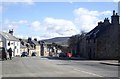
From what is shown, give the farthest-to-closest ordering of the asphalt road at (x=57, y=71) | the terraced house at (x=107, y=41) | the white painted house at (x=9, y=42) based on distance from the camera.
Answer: the white painted house at (x=9, y=42) → the terraced house at (x=107, y=41) → the asphalt road at (x=57, y=71)

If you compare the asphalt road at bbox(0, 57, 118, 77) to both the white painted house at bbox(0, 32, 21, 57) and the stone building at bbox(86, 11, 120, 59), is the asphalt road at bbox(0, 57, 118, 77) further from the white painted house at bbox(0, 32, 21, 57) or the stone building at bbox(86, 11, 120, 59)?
the white painted house at bbox(0, 32, 21, 57)

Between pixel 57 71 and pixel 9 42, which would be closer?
pixel 57 71

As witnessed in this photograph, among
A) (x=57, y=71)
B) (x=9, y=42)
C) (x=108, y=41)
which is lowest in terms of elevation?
(x=57, y=71)

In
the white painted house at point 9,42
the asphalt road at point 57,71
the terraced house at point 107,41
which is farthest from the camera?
the white painted house at point 9,42

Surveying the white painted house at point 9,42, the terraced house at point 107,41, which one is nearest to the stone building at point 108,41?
the terraced house at point 107,41

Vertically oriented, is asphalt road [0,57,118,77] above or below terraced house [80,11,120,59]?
below

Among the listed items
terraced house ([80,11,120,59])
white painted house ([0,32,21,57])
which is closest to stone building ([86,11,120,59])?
terraced house ([80,11,120,59])

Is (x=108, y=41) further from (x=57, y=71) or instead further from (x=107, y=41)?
(x=57, y=71)

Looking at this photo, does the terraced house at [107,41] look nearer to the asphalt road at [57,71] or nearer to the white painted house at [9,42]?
the white painted house at [9,42]

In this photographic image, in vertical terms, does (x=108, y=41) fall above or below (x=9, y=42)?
below

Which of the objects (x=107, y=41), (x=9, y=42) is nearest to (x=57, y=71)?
(x=107, y=41)

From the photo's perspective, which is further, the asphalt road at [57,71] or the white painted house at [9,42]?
the white painted house at [9,42]

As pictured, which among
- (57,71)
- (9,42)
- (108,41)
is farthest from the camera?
(9,42)

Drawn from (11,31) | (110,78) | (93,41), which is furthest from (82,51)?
(110,78)
